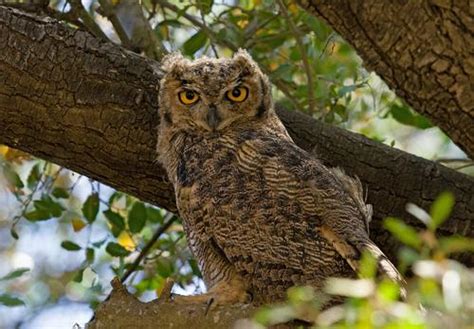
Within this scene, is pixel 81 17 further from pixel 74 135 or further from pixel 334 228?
pixel 334 228

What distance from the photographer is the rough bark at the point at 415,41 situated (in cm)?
265

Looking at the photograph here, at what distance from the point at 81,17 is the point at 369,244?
1634mm

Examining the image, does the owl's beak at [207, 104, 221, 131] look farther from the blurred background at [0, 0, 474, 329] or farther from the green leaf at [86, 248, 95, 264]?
the green leaf at [86, 248, 95, 264]

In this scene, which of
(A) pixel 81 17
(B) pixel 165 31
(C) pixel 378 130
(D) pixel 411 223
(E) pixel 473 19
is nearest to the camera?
(E) pixel 473 19

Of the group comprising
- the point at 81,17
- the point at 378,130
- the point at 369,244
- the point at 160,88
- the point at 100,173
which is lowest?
the point at 378,130

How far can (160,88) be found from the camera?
3287 mm

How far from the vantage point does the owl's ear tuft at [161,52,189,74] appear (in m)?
3.29

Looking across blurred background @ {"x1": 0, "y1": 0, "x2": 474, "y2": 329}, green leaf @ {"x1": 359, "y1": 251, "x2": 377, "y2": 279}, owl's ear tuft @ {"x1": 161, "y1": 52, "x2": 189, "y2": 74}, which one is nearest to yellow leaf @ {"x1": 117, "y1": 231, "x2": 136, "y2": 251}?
blurred background @ {"x1": 0, "y1": 0, "x2": 474, "y2": 329}

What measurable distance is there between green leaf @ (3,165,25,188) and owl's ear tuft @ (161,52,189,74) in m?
0.90

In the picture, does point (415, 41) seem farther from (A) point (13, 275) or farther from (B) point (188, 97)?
(A) point (13, 275)

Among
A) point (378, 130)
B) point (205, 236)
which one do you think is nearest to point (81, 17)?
point (205, 236)

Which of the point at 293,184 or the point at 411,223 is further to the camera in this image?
the point at 411,223

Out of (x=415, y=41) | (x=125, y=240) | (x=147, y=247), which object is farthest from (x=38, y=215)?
(x=415, y=41)

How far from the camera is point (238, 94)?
335 cm
